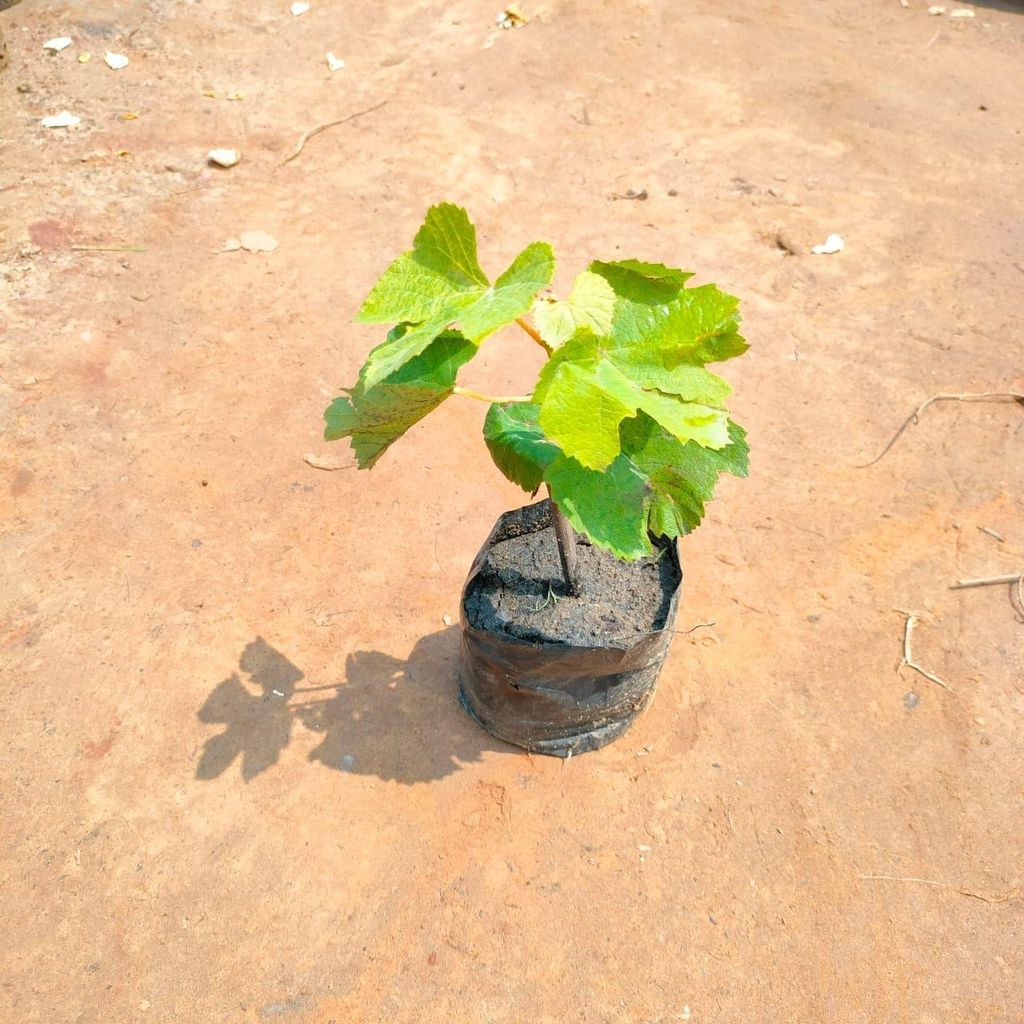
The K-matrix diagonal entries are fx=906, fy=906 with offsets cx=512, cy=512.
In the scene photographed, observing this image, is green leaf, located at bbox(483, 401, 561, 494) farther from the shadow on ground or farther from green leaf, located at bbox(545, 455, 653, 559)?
the shadow on ground

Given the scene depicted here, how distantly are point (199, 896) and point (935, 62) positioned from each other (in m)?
6.44

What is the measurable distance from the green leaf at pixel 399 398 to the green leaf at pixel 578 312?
0.23 metres

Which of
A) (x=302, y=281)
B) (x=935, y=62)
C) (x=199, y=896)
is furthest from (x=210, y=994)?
(x=935, y=62)

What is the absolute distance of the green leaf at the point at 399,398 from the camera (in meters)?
1.64

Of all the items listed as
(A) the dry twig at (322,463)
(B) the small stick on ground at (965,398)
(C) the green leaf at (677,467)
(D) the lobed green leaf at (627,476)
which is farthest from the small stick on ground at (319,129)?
(C) the green leaf at (677,467)

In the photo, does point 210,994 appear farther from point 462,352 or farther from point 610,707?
point 462,352

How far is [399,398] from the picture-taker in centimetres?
171

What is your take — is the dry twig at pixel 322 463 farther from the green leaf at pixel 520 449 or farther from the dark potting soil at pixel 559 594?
the green leaf at pixel 520 449

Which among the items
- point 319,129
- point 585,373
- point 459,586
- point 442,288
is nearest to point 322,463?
point 459,586

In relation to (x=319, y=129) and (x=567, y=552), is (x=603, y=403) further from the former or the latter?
(x=319, y=129)

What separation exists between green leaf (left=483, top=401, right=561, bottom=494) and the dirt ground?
1.06 meters

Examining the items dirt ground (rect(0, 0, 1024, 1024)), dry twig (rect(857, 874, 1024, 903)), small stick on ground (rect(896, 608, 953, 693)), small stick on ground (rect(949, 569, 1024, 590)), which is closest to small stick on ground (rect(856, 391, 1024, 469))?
dirt ground (rect(0, 0, 1024, 1024))

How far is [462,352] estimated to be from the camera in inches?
64.4

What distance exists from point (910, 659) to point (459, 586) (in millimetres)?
1506
